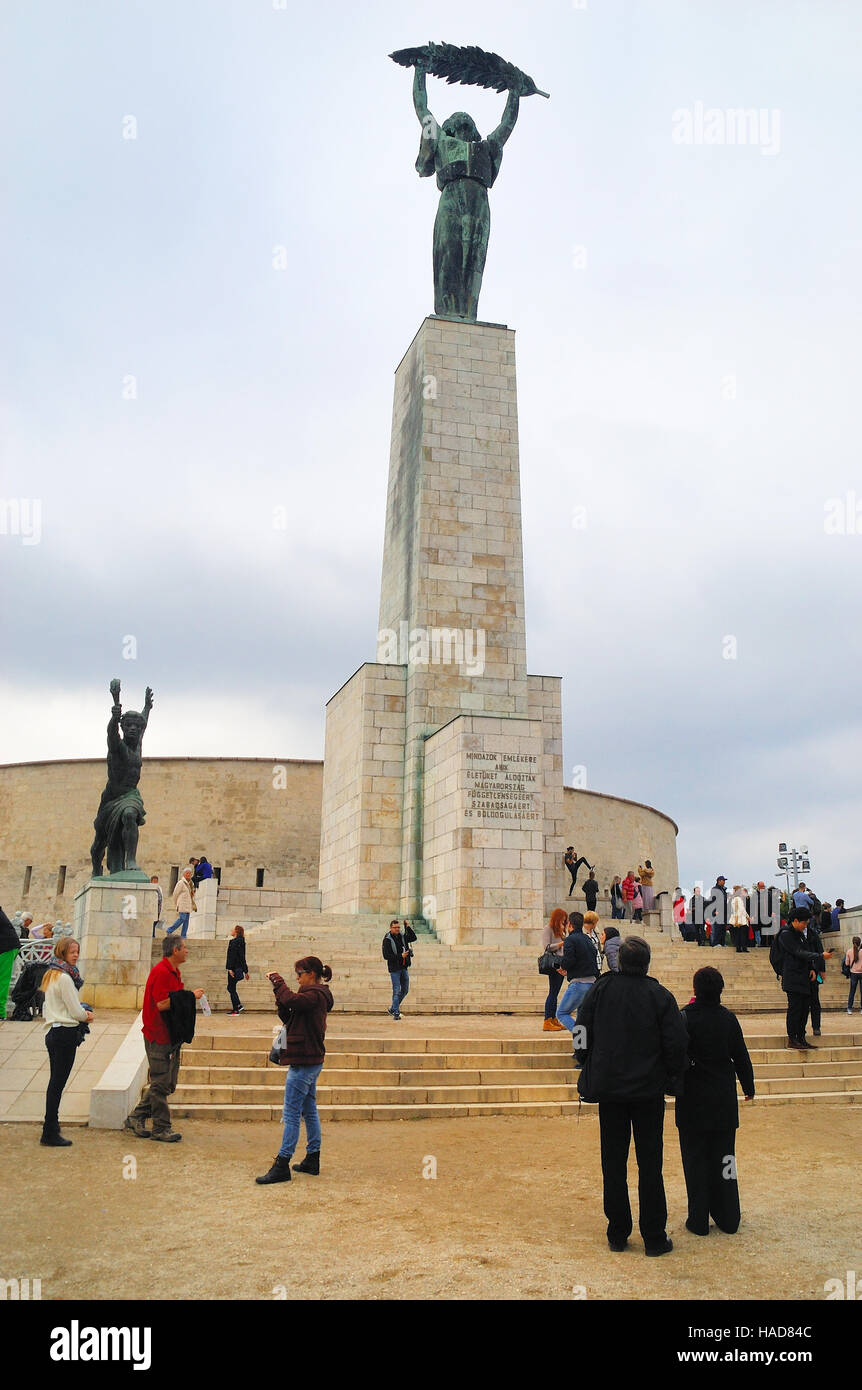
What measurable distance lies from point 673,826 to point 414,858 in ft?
62.0

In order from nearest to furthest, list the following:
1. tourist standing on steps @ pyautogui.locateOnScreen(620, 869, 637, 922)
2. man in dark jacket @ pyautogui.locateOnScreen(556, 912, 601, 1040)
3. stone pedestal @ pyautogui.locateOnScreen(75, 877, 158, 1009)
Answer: man in dark jacket @ pyautogui.locateOnScreen(556, 912, 601, 1040) → stone pedestal @ pyautogui.locateOnScreen(75, 877, 158, 1009) → tourist standing on steps @ pyautogui.locateOnScreen(620, 869, 637, 922)

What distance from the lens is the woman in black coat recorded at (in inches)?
217

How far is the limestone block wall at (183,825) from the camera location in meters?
30.4

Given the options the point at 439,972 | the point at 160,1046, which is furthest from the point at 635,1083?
the point at 439,972

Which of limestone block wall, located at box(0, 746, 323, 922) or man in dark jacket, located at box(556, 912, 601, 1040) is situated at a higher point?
limestone block wall, located at box(0, 746, 323, 922)

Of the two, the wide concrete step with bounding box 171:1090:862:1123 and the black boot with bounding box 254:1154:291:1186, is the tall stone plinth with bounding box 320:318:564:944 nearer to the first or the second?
the wide concrete step with bounding box 171:1090:862:1123

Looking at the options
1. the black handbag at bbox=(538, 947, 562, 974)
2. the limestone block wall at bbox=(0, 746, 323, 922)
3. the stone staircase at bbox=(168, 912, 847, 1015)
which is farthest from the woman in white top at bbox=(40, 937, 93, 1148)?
the limestone block wall at bbox=(0, 746, 323, 922)

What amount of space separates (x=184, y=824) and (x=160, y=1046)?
23.5 metres

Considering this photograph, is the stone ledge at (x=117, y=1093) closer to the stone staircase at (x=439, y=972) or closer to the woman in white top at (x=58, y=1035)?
the woman in white top at (x=58, y=1035)

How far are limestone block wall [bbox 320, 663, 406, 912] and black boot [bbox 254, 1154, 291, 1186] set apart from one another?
14433 millimetres

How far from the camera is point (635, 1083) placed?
522 cm

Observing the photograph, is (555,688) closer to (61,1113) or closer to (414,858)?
(414,858)

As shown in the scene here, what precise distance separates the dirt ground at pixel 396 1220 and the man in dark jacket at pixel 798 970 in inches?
93.7
